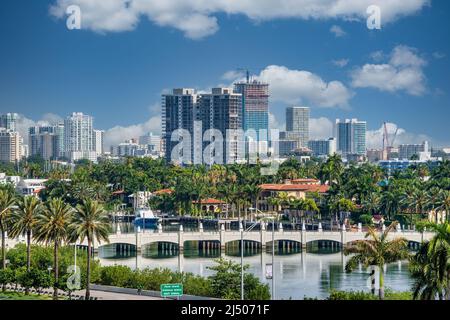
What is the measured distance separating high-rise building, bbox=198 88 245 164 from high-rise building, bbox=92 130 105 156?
375 inches

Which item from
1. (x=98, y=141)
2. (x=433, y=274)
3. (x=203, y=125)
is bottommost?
(x=433, y=274)

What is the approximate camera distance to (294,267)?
134 feet

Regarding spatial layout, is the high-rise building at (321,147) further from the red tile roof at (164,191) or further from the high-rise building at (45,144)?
the high-rise building at (45,144)

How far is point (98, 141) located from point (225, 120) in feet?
36.9

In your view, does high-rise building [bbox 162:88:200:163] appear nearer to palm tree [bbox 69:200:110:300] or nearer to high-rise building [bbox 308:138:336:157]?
high-rise building [bbox 308:138:336:157]

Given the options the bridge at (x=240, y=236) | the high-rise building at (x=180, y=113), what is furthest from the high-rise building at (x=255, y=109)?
the high-rise building at (x=180, y=113)

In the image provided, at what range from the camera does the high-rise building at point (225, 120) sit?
71.9m

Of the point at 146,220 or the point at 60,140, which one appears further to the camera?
the point at 60,140

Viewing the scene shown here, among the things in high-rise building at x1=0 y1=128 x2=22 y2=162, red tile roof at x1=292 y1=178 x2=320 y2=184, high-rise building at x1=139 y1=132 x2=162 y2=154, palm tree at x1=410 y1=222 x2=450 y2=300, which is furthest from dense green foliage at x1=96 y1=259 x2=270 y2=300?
high-rise building at x1=139 y1=132 x2=162 y2=154

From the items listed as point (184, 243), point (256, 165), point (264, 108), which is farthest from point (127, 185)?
point (184, 243)

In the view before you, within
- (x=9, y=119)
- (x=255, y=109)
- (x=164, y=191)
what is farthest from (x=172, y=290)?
(x=164, y=191)

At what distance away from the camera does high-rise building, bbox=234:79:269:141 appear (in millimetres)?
58875

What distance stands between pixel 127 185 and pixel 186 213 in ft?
26.7

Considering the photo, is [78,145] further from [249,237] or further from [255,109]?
[249,237]
